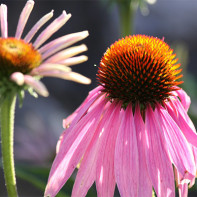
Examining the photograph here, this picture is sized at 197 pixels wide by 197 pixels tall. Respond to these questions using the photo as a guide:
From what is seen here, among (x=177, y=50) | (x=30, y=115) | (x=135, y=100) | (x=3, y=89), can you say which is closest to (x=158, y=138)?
(x=135, y=100)

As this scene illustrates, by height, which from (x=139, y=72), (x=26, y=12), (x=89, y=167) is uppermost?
(x=26, y=12)

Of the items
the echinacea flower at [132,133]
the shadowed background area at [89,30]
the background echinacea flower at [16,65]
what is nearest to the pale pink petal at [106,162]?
the echinacea flower at [132,133]

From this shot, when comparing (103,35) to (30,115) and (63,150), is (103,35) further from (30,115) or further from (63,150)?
(63,150)

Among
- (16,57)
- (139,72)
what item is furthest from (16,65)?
(139,72)

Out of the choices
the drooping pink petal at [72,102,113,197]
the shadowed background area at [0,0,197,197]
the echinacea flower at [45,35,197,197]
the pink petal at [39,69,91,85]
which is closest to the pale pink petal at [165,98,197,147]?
the echinacea flower at [45,35,197,197]

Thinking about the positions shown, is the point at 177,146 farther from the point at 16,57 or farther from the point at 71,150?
the point at 16,57

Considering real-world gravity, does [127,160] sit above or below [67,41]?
below

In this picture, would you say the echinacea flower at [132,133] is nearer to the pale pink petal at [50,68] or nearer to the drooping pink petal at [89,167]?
the drooping pink petal at [89,167]

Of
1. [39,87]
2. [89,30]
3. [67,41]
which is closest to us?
[39,87]
